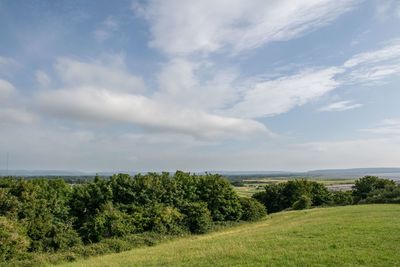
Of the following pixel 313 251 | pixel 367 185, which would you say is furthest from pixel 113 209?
pixel 367 185

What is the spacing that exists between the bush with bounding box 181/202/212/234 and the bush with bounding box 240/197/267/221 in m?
9.53

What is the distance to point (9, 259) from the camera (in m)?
29.5

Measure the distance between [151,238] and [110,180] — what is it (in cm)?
1203

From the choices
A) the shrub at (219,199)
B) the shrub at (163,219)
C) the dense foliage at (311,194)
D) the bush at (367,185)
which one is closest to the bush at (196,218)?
the shrub at (163,219)

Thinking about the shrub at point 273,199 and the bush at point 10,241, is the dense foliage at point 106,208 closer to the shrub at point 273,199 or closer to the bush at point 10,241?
the bush at point 10,241

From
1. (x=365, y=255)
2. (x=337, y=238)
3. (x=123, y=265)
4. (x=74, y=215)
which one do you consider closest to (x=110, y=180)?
(x=74, y=215)

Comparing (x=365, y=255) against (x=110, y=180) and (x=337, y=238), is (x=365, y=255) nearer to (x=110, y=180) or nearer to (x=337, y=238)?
(x=337, y=238)

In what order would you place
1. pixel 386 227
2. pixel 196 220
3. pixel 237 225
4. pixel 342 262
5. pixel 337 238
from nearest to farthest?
pixel 342 262, pixel 337 238, pixel 386 227, pixel 196 220, pixel 237 225

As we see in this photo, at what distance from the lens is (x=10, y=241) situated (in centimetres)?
3017

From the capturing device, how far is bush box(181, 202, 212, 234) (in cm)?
4525

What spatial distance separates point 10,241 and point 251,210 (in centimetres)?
3424

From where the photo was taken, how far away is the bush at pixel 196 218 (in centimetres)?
4525

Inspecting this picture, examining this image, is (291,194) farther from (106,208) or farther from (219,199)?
(106,208)

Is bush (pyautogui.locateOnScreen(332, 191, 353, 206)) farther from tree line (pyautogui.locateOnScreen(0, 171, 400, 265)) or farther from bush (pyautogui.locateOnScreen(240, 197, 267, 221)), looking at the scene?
bush (pyautogui.locateOnScreen(240, 197, 267, 221))
